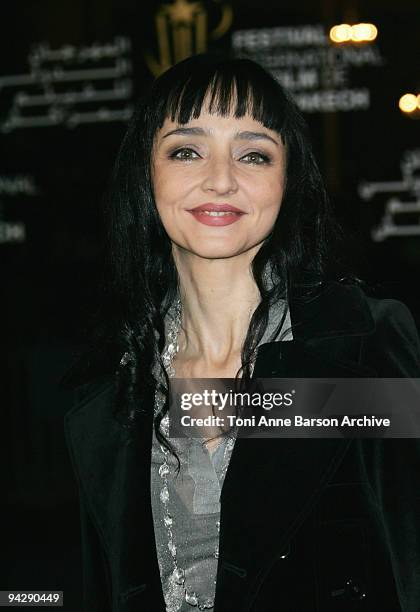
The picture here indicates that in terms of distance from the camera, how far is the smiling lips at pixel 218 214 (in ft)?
4.22

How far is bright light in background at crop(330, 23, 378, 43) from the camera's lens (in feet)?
10.2

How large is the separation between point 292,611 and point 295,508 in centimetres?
15

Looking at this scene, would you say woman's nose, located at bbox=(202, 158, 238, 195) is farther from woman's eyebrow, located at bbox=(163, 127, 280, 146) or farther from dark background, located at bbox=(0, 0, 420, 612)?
dark background, located at bbox=(0, 0, 420, 612)

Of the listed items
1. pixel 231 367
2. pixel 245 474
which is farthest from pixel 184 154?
pixel 245 474

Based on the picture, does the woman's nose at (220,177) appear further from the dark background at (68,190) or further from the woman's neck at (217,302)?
the dark background at (68,190)

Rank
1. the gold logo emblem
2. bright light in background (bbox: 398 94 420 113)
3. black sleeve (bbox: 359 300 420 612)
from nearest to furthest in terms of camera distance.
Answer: black sleeve (bbox: 359 300 420 612), bright light in background (bbox: 398 94 420 113), the gold logo emblem

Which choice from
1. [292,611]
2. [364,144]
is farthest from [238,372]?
[364,144]

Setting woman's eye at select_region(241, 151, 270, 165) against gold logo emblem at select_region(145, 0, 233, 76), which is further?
gold logo emblem at select_region(145, 0, 233, 76)

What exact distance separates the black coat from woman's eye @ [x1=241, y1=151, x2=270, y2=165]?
0.24 metres

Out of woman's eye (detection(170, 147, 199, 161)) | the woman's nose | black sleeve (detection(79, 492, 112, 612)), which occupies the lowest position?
black sleeve (detection(79, 492, 112, 612))

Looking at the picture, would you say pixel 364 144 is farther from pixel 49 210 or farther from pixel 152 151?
pixel 152 151

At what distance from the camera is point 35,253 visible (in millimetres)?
3506

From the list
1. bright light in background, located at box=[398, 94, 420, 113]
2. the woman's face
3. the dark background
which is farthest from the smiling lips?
bright light in background, located at box=[398, 94, 420, 113]

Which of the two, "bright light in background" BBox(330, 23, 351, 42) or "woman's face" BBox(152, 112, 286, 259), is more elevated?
"bright light in background" BBox(330, 23, 351, 42)
